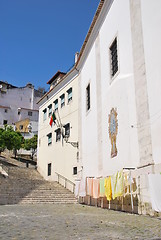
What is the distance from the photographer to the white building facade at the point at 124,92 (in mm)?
9328

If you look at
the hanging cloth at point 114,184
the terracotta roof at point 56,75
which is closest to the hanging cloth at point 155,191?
the hanging cloth at point 114,184

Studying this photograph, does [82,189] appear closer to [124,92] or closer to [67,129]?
[124,92]

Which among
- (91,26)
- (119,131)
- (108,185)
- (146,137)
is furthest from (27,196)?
(91,26)

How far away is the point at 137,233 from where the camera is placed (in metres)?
5.87

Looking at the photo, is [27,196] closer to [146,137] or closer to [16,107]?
[146,137]

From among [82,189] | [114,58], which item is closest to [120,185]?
[82,189]

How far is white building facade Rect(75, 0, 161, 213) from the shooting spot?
9.33 metres

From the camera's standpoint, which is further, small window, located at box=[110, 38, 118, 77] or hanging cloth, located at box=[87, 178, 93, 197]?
hanging cloth, located at box=[87, 178, 93, 197]

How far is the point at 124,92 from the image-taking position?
11.6 meters

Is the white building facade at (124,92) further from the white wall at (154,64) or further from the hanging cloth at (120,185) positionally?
the hanging cloth at (120,185)

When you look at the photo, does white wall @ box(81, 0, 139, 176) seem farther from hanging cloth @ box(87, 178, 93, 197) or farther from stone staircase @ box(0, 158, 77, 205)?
stone staircase @ box(0, 158, 77, 205)

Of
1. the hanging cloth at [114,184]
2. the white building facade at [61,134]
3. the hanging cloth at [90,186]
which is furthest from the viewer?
the white building facade at [61,134]

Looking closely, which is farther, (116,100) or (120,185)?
(116,100)

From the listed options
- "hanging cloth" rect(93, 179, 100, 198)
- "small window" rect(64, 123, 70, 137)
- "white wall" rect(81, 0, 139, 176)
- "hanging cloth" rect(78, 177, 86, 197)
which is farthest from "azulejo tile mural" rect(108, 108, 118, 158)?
"small window" rect(64, 123, 70, 137)
